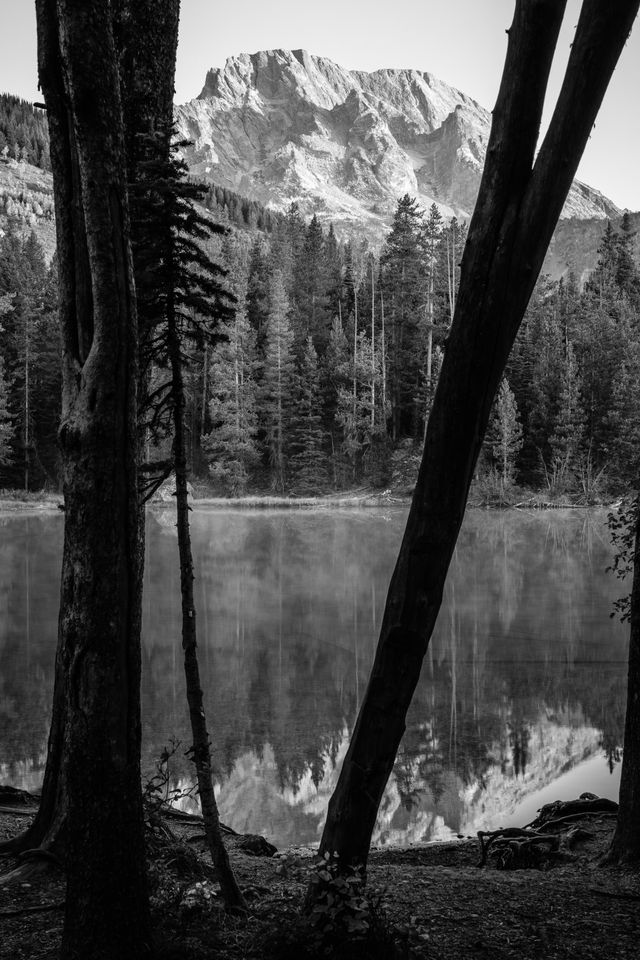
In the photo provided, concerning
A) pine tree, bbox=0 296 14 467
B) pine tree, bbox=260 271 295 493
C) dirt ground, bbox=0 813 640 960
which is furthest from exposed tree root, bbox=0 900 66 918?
pine tree, bbox=260 271 295 493

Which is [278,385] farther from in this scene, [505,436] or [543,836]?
[543,836]

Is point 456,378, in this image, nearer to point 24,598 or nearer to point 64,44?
point 64,44

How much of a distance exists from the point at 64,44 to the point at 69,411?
1.10m

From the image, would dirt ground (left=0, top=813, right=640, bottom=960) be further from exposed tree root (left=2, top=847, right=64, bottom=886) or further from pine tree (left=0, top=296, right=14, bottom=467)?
pine tree (left=0, top=296, right=14, bottom=467)

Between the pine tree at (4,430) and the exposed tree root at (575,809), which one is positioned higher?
the pine tree at (4,430)

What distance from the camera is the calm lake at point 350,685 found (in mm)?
Result: 6730

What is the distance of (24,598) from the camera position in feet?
49.4

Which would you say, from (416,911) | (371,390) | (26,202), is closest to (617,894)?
(416,911)

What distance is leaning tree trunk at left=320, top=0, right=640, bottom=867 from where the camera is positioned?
2.54m

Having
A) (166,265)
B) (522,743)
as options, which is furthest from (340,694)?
(166,265)

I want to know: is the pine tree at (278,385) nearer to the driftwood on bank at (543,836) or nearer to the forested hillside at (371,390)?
the forested hillside at (371,390)

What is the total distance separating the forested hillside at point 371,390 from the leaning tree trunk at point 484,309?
37.6 metres

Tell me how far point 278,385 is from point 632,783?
4247 cm

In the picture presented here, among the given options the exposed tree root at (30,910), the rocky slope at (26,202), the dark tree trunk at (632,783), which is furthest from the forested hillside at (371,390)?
the rocky slope at (26,202)
